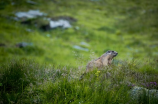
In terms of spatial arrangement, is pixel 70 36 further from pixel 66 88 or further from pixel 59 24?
pixel 66 88

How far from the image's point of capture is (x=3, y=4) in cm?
5772

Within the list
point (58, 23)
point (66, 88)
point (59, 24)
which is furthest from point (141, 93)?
point (58, 23)

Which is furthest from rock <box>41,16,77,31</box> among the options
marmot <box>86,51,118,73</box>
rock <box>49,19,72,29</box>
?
marmot <box>86,51,118,73</box>

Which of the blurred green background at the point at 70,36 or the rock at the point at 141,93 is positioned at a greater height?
the rock at the point at 141,93

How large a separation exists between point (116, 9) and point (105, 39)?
38.2m

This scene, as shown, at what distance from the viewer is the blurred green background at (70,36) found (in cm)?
2925

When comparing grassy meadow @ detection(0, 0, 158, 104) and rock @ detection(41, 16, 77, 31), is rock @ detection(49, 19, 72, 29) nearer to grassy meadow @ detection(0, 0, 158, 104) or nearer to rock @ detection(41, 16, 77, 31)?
rock @ detection(41, 16, 77, 31)

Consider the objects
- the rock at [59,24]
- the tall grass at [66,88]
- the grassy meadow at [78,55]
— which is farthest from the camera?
the rock at [59,24]

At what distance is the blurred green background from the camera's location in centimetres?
2925

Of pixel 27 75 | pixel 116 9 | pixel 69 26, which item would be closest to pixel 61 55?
pixel 69 26

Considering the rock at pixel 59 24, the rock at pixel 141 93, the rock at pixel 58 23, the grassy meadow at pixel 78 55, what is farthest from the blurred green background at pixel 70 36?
the rock at pixel 141 93

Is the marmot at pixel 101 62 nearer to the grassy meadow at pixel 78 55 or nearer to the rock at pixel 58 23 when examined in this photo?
the grassy meadow at pixel 78 55

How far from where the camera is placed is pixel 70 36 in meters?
40.9

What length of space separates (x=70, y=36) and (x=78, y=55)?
3336cm
